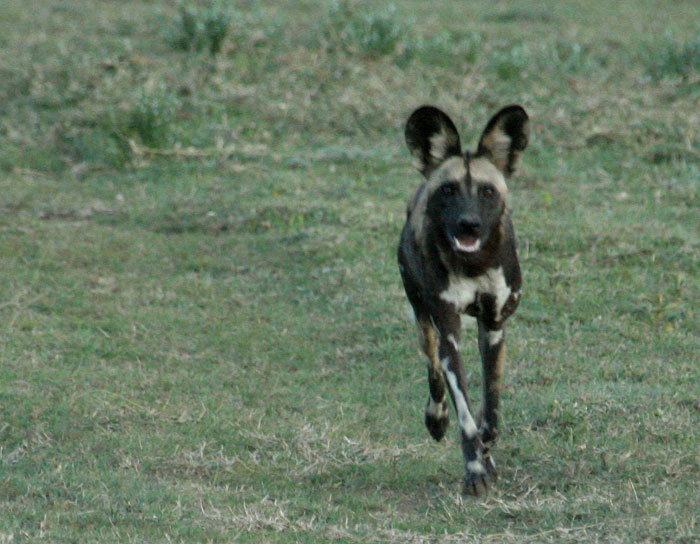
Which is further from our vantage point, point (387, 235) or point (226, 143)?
point (226, 143)

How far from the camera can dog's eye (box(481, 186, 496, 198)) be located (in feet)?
15.9

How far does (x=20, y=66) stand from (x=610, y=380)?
7.84 meters

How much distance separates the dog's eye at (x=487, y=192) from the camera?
4844 mm

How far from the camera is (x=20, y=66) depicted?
12.3m

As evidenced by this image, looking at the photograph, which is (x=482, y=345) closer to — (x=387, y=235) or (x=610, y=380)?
(x=610, y=380)

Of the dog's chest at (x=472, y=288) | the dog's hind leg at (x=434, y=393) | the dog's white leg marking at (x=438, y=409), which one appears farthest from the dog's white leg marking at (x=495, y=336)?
the dog's white leg marking at (x=438, y=409)

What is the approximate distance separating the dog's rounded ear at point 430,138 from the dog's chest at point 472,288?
0.46m

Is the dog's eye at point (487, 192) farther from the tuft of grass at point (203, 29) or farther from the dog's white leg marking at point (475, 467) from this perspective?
the tuft of grass at point (203, 29)

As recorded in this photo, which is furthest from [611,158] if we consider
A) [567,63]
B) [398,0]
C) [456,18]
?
[398,0]

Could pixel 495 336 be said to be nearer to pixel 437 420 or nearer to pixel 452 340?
pixel 452 340

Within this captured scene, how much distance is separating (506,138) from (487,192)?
0.29m

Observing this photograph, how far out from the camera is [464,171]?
192 inches

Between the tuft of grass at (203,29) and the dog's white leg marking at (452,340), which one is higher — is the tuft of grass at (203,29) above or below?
above

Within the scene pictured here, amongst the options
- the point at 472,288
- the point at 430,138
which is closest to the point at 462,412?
the point at 472,288
